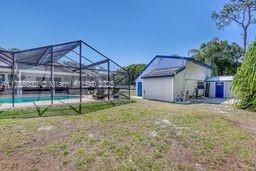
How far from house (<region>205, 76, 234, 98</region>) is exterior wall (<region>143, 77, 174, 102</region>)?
7072mm

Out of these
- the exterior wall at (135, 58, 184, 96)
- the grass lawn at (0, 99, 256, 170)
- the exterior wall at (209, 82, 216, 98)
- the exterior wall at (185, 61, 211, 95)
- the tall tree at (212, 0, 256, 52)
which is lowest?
the grass lawn at (0, 99, 256, 170)

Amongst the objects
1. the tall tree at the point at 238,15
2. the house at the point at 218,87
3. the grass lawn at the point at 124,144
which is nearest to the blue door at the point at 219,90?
the house at the point at 218,87

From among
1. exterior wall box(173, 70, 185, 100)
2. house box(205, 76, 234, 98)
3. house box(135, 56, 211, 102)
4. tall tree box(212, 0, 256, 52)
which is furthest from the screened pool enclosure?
tall tree box(212, 0, 256, 52)

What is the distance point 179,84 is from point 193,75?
3.23m

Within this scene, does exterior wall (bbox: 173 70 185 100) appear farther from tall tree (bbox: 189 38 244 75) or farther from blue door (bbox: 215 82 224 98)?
tall tree (bbox: 189 38 244 75)

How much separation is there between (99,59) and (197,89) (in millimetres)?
11362

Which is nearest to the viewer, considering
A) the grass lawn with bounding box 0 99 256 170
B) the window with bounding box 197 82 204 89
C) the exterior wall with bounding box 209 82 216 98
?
the grass lawn with bounding box 0 99 256 170

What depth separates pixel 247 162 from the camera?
4.80m

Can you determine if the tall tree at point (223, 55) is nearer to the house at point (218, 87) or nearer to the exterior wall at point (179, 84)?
the house at point (218, 87)

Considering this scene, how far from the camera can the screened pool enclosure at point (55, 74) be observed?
40.1 feet

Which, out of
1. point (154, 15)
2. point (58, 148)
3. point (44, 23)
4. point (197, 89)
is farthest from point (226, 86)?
point (58, 148)

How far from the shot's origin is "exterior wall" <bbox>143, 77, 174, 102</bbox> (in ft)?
59.9

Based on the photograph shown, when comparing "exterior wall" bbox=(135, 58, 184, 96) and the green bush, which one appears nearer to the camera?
the green bush

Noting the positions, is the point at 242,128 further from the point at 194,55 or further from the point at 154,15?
the point at 194,55
